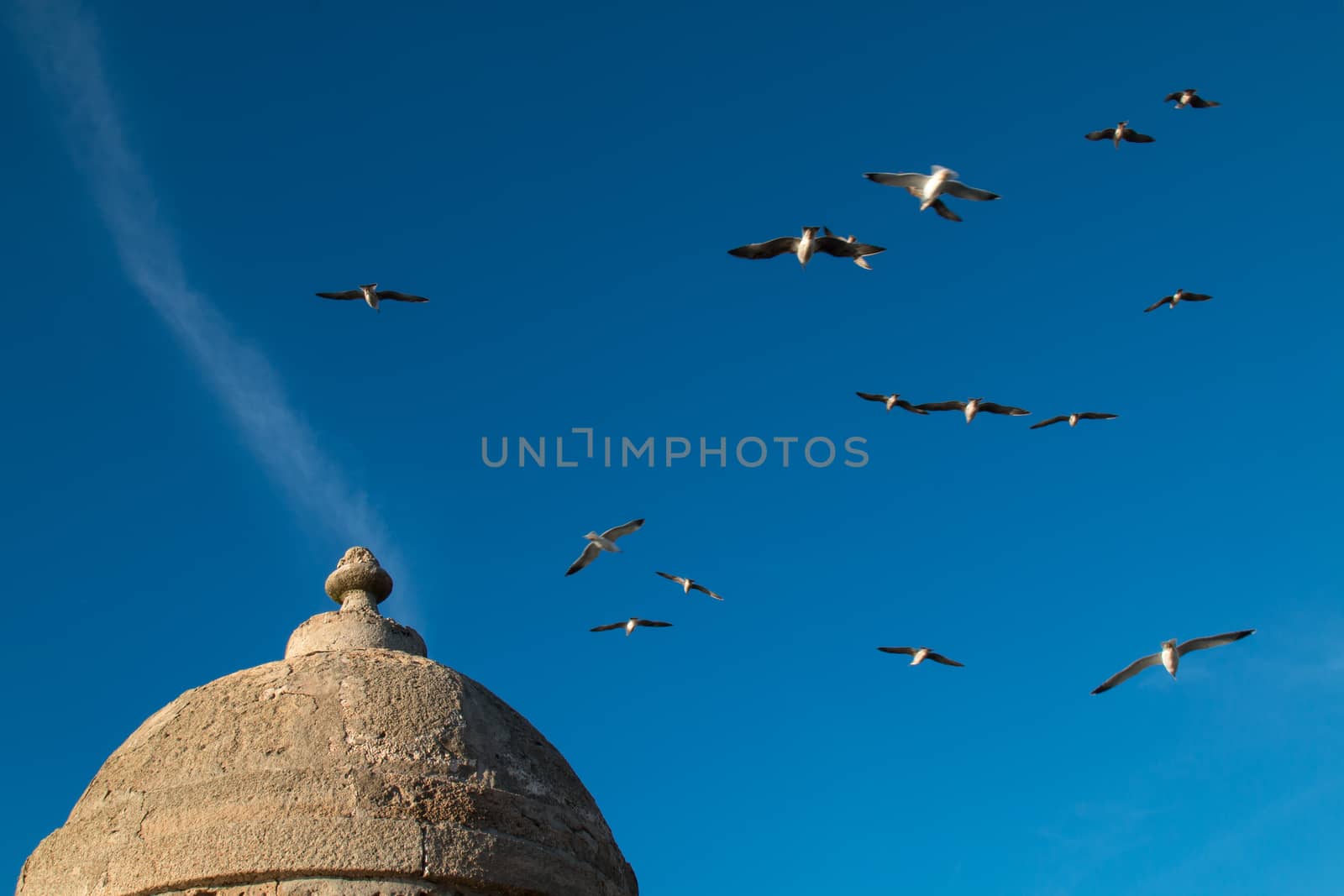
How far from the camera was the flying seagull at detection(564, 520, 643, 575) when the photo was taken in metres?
11.8

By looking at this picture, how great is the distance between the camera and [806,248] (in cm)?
1086

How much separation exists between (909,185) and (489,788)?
23.5 feet

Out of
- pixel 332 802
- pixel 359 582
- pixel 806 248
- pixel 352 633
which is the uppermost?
pixel 806 248

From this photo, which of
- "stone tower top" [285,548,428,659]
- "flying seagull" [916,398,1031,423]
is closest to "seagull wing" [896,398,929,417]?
"flying seagull" [916,398,1031,423]

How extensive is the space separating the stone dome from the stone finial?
0.82 meters

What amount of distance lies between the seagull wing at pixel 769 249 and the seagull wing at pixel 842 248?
0.76ft

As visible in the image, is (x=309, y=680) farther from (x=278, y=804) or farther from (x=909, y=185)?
(x=909, y=185)

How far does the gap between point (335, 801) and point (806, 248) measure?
7.09m

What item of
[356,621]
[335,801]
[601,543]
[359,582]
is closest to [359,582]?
[359,582]

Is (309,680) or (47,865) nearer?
(47,865)

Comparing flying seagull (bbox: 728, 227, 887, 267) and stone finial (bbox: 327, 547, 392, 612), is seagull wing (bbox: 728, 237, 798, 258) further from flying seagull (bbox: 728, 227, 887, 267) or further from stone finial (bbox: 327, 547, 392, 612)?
stone finial (bbox: 327, 547, 392, 612)

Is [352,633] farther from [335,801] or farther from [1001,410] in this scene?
[1001,410]

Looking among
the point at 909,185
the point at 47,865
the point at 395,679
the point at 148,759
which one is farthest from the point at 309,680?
the point at 909,185

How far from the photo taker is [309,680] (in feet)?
19.4
